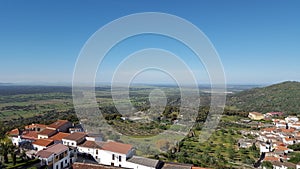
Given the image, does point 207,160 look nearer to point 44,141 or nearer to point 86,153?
point 86,153

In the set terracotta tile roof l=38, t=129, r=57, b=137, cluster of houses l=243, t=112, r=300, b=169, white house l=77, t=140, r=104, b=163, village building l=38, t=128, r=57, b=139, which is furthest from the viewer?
cluster of houses l=243, t=112, r=300, b=169

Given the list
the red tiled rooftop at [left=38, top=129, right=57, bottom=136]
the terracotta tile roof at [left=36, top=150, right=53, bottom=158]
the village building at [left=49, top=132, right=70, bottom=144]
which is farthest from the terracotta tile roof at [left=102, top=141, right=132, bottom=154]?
the red tiled rooftop at [left=38, top=129, right=57, bottom=136]

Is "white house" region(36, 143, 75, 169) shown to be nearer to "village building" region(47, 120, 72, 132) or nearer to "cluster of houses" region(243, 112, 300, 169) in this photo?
"village building" region(47, 120, 72, 132)

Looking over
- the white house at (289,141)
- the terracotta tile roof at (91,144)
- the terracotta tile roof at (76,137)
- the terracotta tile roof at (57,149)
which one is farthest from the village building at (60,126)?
the white house at (289,141)

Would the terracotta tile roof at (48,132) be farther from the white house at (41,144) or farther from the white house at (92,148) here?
the white house at (92,148)

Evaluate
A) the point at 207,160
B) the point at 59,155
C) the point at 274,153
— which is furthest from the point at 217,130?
the point at 59,155

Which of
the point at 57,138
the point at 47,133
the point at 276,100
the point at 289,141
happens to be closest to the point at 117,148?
the point at 57,138
